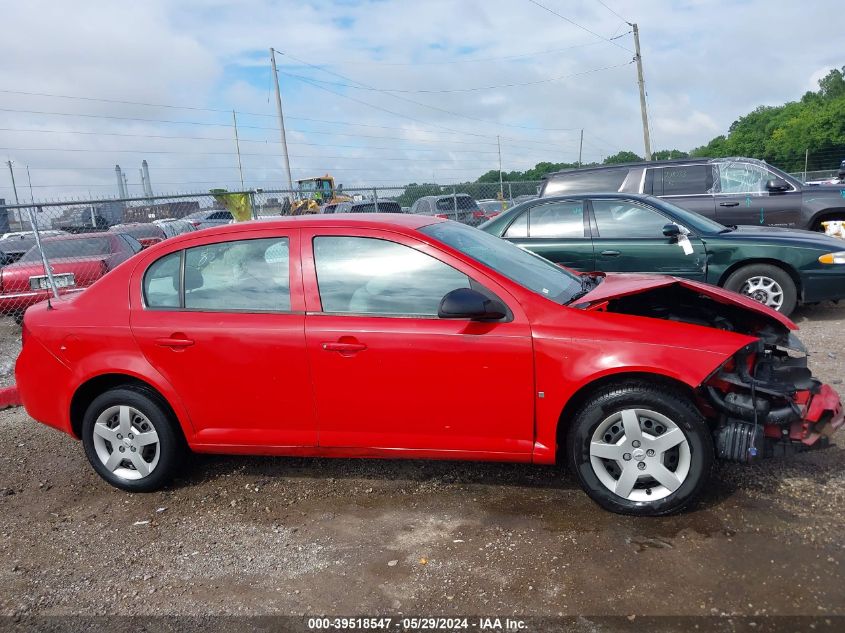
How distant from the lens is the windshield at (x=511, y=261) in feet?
12.7

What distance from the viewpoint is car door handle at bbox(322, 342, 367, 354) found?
3719 millimetres

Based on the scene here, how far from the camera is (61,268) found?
1022cm

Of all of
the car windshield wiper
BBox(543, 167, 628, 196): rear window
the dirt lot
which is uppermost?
BBox(543, 167, 628, 196): rear window

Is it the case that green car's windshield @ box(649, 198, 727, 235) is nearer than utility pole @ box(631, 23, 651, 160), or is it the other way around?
green car's windshield @ box(649, 198, 727, 235)

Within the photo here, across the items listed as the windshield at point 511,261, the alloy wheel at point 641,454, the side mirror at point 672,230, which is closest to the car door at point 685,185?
the side mirror at point 672,230

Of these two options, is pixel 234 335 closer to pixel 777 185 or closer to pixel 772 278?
pixel 772 278

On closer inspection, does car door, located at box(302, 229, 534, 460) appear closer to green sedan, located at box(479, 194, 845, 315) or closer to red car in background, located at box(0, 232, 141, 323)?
green sedan, located at box(479, 194, 845, 315)

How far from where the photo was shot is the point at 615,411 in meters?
3.46

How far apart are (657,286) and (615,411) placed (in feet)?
2.81

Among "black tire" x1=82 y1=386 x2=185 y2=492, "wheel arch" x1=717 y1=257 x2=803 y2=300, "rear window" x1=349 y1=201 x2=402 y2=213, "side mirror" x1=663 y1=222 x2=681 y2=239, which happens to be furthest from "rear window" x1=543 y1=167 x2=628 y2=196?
"black tire" x1=82 y1=386 x2=185 y2=492

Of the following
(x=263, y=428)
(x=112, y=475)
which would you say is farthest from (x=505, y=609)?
(x=112, y=475)

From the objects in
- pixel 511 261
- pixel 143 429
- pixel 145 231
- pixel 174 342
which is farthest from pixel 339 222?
pixel 145 231

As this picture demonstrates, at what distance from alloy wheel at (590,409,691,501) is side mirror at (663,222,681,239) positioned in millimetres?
4150

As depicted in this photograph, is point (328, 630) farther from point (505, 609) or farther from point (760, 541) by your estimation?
point (760, 541)
